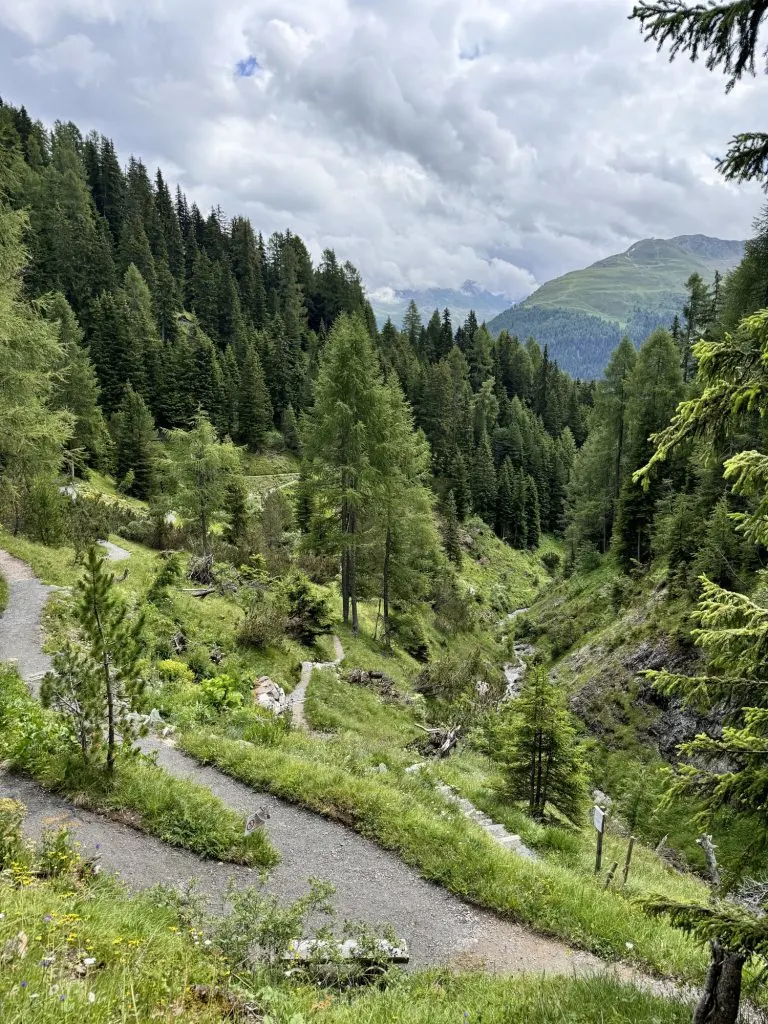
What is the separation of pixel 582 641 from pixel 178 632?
920 inches

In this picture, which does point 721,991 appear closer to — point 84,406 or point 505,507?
point 84,406

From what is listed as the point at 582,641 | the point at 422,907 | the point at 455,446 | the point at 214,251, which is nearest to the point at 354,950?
the point at 422,907

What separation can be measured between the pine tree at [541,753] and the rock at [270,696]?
249 inches

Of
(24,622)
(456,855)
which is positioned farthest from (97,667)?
(24,622)

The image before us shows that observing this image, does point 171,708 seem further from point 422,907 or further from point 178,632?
point 422,907

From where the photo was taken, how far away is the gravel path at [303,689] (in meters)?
16.0

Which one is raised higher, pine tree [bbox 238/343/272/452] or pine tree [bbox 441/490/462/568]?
pine tree [bbox 238/343/272/452]

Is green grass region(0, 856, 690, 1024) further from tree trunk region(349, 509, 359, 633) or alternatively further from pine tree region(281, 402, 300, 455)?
pine tree region(281, 402, 300, 455)

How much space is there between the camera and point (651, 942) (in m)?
6.95

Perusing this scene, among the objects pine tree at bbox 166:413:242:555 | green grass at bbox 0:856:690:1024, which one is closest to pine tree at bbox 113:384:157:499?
pine tree at bbox 166:413:242:555

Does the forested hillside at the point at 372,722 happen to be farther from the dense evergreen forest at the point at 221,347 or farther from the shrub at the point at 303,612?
the dense evergreen forest at the point at 221,347

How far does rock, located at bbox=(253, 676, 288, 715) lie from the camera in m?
15.6

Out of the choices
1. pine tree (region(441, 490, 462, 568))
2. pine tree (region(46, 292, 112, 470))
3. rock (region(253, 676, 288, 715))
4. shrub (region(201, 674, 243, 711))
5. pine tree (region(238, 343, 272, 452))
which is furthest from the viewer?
pine tree (region(238, 343, 272, 452))

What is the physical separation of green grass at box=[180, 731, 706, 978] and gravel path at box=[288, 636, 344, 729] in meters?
4.20
